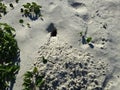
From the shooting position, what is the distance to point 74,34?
21078mm

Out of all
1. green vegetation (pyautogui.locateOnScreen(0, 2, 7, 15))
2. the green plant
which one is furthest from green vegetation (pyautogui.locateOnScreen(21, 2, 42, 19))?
the green plant

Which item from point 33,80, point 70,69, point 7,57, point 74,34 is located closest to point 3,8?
point 7,57

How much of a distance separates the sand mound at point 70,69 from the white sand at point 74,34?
6cm

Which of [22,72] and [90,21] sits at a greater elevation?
[90,21]

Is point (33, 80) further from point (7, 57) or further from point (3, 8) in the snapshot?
point (3, 8)

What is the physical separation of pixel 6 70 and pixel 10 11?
5.51 m

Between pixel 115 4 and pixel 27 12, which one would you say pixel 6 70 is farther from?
pixel 115 4

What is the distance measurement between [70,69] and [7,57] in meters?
4.11

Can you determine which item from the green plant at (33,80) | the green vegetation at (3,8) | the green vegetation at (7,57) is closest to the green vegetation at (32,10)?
the green vegetation at (3,8)

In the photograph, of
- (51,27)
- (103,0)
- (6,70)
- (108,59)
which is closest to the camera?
(6,70)

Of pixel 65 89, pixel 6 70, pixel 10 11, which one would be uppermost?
pixel 10 11

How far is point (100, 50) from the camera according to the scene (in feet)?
66.8

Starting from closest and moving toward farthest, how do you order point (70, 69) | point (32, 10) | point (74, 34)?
point (70, 69) < point (74, 34) < point (32, 10)

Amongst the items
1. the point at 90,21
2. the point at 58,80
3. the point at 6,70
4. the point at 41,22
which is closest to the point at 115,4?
the point at 90,21
